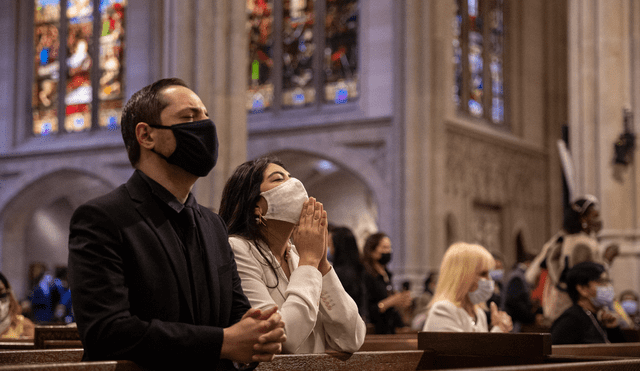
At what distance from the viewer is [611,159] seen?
1061cm

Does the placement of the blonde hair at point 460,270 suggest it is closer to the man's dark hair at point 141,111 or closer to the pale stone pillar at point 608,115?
the man's dark hair at point 141,111

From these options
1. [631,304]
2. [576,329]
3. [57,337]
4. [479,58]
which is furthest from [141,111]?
[479,58]

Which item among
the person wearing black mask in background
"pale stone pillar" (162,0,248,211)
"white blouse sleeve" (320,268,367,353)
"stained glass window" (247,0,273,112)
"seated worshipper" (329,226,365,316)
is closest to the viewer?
"white blouse sleeve" (320,268,367,353)

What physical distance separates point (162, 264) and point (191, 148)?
10.8 inches

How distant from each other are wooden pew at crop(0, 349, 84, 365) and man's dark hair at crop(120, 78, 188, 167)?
0.59 meters

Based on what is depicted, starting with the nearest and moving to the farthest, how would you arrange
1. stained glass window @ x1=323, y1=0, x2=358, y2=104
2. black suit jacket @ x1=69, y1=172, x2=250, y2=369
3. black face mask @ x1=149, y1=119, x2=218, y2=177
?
black suit jacket @ x1=69, y1=172, x2=250, y2=369 < black face mask @ x1=149, y1=119, x2=218, y2=177 < stained glass window @ x1=323, y1=0, x2=358, y2=104

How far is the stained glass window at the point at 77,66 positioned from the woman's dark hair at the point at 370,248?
1166 centimetres

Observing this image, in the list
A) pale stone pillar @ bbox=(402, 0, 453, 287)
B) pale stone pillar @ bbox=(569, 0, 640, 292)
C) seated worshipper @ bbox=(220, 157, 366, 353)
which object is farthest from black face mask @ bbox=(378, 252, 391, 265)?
pale stone pillar @ bbox=(402, 0, 453, 287)

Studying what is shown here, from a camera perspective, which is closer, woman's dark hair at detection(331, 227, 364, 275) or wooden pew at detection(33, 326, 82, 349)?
wooden pew at detection(33, 326, 82, 349)

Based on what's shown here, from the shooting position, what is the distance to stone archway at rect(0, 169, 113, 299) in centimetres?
1695

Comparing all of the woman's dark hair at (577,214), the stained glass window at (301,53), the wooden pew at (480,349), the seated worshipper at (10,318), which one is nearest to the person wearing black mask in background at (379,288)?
the woman's dark hair at (577,214)

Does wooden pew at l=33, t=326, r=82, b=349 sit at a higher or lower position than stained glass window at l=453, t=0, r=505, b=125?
lower

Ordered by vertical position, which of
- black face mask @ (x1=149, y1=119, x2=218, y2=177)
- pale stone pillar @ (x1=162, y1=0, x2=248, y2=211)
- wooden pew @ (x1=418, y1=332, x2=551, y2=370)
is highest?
pale stone pillar @ (x1=162, y1=0, x2=248, y2=211)

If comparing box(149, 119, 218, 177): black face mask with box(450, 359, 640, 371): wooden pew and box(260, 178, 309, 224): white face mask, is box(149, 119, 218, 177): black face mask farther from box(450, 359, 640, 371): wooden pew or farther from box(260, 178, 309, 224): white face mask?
box(450, 359, 640, 371): wooden pew
